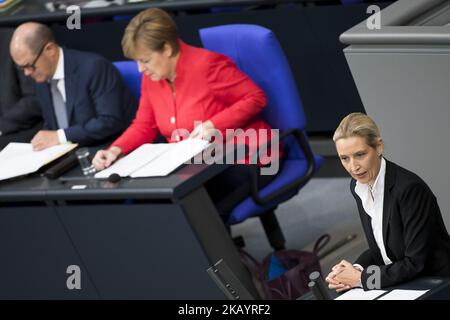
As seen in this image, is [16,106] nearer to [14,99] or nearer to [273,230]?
[14,99]

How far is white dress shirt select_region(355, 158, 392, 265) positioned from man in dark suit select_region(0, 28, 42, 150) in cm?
318

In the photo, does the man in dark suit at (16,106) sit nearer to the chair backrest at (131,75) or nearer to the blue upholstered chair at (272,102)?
the chair backrest at (131,75)

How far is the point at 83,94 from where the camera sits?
3596mm

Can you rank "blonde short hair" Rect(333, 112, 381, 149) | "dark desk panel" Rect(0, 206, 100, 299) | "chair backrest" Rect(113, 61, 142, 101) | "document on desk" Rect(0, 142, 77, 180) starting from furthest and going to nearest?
"chair backrest" Rect(113, 61, 142, 101)
"document on desk" Rect(0, 142, 77, 180)
"dark desk panel" Rect(0, 206, 100, 299)
"blonde short hair" Rect(333, 112, 381, 149)

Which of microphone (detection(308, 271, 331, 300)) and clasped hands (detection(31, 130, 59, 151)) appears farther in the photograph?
clasped hands (detection(31, 130, 59, 151))

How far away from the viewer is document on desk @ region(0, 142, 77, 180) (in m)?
3.17

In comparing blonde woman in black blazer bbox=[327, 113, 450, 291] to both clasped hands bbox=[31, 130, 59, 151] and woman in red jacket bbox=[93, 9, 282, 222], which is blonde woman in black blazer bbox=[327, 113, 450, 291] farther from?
clasped hands bbox=[31, 130, 59, 151]

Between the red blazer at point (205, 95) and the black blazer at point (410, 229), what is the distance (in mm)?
2239

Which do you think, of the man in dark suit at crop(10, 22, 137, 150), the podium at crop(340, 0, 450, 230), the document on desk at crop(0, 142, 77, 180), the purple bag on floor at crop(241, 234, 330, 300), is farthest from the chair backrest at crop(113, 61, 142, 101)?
the podium at crop(340, 0, 450, 230)

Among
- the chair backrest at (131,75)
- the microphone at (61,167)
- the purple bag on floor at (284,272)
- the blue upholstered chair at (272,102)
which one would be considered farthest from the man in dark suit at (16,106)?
the purple bag on floor at (284,272)

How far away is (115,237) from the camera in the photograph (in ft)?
9.79

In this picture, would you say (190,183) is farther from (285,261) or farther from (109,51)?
(109,51)

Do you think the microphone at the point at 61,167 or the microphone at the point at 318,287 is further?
the microphone at the point at 61,167

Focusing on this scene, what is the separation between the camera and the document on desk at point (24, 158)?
317cm
